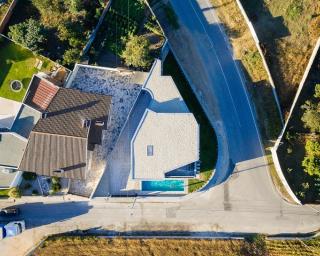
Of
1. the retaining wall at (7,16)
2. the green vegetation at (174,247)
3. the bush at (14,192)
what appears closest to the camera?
the retaining wall at (7,16)

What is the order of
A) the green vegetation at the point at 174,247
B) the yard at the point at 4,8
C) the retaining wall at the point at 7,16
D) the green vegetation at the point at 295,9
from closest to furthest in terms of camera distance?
1. the retaining wall at the point at 7,16
2. the yard at the point at 4,8
3. the green vegetation at the point at 295,9
4. the green vegetation at the point at 174,247

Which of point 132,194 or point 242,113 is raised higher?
point 242,113

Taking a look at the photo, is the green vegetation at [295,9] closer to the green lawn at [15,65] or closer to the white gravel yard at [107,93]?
the white gravel yard at [107,93]

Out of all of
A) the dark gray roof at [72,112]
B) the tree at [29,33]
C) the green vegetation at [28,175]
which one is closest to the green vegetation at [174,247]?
the green vegetation at [28,175]

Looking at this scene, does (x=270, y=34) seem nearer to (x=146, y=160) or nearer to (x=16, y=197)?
(x=146, y=160)

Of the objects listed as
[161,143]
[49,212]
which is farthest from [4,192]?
[161,143]

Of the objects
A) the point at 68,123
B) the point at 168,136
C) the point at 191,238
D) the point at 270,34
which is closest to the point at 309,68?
the point at 270,34
